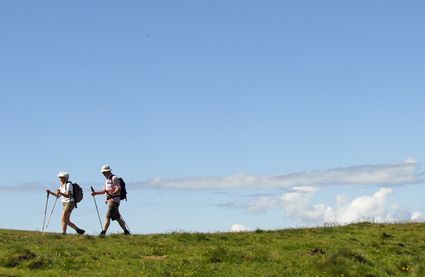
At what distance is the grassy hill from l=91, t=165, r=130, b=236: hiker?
172 centimetres

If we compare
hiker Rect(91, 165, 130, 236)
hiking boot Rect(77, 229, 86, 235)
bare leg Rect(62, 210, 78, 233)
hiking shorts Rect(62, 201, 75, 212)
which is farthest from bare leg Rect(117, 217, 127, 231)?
hiking shorts Rect(62, 201, 75, 212)

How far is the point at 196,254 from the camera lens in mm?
25609

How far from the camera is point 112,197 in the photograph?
1232 inches

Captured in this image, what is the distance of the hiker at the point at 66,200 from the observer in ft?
103

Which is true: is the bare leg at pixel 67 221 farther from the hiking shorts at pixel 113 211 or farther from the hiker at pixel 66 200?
the hiking shorts at pixel 113 211

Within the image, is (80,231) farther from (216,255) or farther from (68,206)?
(216,255)

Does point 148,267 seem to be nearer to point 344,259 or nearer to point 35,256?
point 35,256

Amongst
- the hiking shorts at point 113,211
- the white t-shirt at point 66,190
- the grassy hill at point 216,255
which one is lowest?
the grassy hill at point 216,255

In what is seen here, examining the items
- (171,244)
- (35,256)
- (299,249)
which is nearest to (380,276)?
(299,249)

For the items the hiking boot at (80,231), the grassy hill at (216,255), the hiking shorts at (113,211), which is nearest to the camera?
the grassy hill at (216,255)

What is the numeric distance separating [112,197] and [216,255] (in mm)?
7849

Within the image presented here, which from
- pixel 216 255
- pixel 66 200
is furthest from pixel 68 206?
pixel 216 255

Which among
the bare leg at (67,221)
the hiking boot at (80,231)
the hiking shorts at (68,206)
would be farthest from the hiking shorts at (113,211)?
the bare leg at (67,221)

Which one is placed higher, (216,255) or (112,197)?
(112,197)
